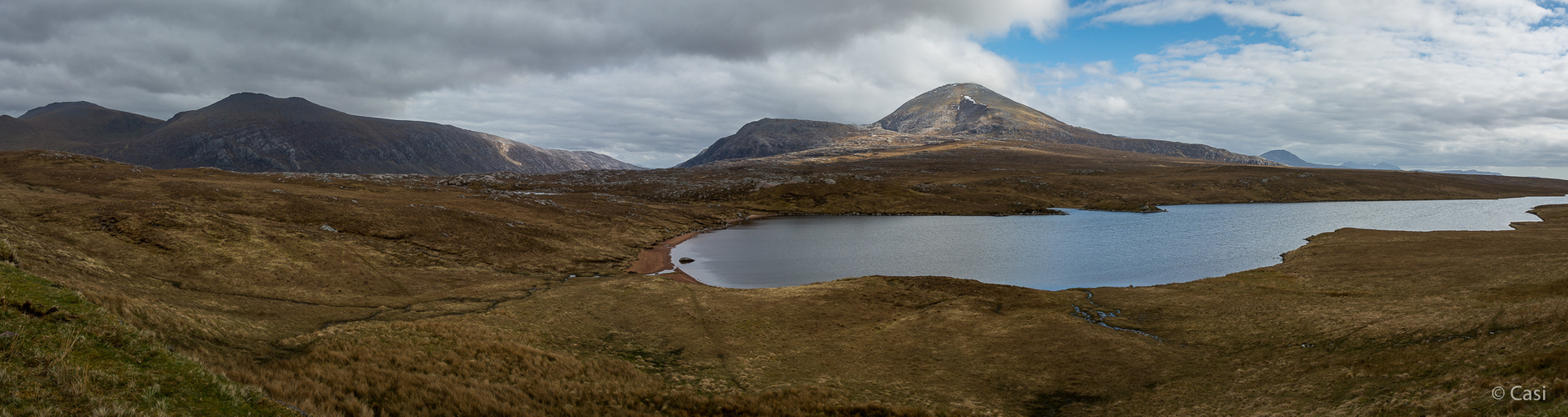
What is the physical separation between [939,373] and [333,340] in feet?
93.5

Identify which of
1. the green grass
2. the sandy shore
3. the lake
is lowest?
the sandy shore

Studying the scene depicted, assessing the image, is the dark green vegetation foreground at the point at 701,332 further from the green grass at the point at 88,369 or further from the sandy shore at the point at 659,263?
the sandy shore at the point at 659,263

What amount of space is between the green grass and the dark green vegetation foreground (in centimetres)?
8

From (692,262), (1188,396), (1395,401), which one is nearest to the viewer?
(1395,401)

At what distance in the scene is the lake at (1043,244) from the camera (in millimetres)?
64375

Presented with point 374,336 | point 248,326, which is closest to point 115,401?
point 374,336

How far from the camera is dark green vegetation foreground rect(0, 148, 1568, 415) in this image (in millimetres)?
19000

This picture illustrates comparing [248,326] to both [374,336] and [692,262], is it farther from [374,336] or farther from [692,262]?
[692,262]

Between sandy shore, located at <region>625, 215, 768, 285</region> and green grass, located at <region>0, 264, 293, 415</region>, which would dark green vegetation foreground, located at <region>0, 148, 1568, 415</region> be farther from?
sandy shore, located at <region>625, 215, 768, 285</region>

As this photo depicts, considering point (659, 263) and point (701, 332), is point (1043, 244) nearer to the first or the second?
point (659, 263)

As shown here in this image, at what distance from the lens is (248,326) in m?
27.1

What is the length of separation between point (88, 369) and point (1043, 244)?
9542cm

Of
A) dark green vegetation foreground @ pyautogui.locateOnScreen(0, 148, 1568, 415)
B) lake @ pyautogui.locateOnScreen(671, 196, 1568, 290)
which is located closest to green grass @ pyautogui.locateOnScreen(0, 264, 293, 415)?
dark green vegetation foreground @ pyautogui.locateOnScreen(0, 148, 1568, 415)

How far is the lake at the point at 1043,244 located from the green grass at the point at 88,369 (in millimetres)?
44051
